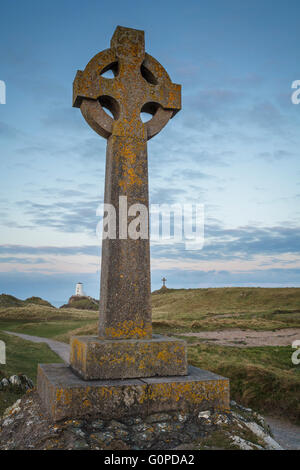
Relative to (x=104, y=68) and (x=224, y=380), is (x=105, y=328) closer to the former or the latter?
(x=224, y=380)

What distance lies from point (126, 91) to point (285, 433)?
6750mm

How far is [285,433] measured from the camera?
6.84 m

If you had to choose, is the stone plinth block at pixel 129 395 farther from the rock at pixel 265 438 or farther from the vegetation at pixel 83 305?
the vegetation at pixel 83 305

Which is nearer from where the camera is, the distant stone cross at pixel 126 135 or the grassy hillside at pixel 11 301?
the distant stone cross at pixel 126 135

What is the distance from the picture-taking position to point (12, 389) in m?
7.46

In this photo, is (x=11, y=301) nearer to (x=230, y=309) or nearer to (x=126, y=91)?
(x=230, y=309)

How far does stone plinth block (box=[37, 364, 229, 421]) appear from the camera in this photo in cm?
436

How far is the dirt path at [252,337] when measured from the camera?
56.2 feet

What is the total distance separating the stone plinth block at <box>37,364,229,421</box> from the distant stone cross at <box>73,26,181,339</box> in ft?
2.90

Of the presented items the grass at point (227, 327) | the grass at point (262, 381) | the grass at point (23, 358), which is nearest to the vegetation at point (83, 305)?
the grass at point (227, 327)

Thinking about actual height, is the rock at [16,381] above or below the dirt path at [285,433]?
above

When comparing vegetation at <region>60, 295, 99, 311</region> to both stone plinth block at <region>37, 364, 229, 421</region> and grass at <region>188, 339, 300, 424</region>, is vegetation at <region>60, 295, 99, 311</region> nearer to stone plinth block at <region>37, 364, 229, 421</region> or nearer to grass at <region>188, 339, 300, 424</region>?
grass at <region>188, 339, 300, 424</region>

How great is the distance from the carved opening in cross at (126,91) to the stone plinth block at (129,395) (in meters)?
3.73
